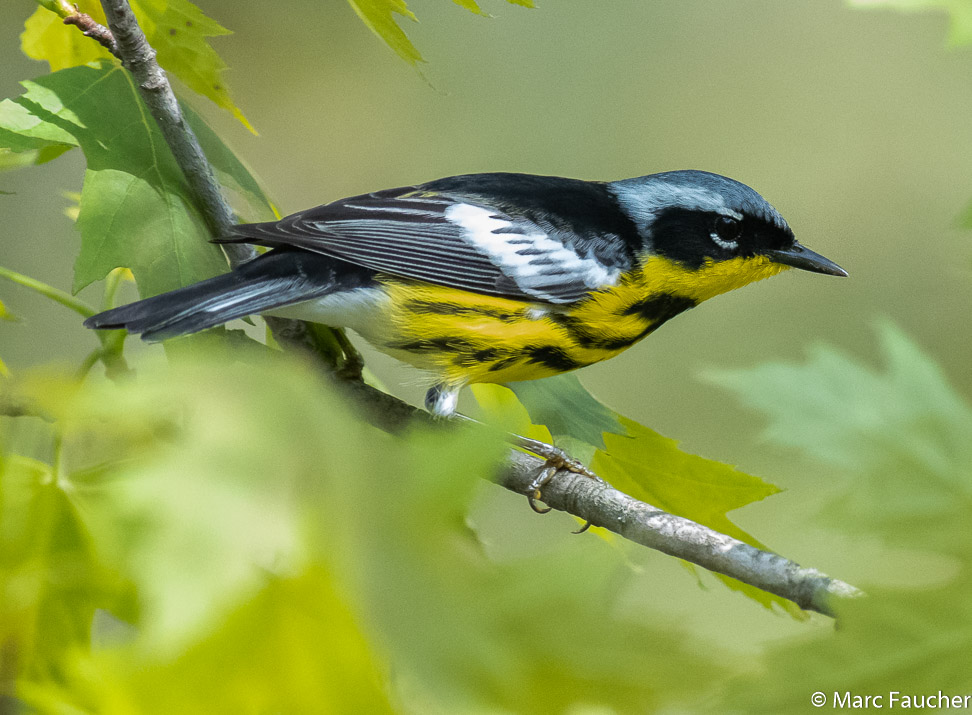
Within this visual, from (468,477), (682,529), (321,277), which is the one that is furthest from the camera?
(321,277)

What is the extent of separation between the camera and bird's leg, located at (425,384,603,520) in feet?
1.79

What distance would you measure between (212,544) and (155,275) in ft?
1.14

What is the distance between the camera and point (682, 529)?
38 cm

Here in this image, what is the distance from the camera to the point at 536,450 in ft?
1.96

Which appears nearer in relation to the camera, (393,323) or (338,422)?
(338,422)

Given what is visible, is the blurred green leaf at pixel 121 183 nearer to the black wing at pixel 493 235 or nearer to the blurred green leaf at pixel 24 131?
the blurred green leaf at pixel 24 131

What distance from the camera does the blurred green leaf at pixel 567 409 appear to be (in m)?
0.52

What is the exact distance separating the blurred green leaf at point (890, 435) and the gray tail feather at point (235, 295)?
0.30 meters

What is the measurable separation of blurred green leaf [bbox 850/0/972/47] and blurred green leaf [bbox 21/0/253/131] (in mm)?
347

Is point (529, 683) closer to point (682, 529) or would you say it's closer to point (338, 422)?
point (338, 422)

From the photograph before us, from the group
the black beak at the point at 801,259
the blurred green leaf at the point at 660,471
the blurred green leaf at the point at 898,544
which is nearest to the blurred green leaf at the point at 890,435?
the blurred green leaf at the point at 898,544

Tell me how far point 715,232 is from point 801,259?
0.25 ft

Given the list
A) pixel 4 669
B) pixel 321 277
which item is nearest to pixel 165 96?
pixel 321 277

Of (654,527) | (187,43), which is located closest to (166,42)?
(187,43)
